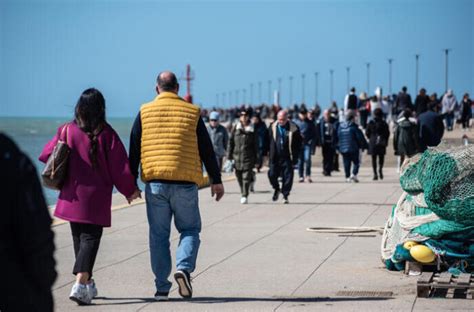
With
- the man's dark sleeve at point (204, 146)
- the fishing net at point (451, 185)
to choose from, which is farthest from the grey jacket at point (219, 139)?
the man's dark sleeve at point (204, 146)

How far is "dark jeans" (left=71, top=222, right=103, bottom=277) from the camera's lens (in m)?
8.80

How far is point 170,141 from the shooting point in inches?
363

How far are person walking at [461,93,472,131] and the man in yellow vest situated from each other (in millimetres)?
42300

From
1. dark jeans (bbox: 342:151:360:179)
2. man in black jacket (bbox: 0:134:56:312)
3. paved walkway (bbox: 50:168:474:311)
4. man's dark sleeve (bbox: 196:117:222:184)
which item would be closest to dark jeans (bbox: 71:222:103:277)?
paved walkway (bbox: 50:168:474:311)

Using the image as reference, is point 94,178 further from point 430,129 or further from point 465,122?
point 465,122

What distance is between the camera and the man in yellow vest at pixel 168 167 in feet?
30.0

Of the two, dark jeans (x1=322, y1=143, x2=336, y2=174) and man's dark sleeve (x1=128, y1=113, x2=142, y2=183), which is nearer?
man's dark sleeve (x1=128, y1=113, x2=142, y2=183)

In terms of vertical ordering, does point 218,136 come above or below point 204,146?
below

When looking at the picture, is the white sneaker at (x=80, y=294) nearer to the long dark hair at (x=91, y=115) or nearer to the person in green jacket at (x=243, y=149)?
the long dark hair at (x=91, y=115)

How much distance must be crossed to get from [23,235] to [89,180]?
17.5 feet

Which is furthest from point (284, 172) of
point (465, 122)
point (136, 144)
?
point (465, 122)

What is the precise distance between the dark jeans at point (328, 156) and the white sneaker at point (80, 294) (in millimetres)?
21368

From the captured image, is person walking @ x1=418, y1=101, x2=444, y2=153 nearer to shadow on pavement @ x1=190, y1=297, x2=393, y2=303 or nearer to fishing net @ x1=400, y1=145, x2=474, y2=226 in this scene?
fishing net @ x1=400, y1=145, x2=474, y2=226

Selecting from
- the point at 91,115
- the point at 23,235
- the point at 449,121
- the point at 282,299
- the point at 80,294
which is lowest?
the point at 449,121
